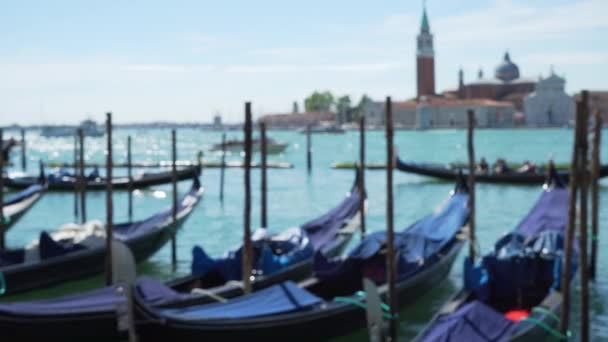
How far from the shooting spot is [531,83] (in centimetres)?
7800

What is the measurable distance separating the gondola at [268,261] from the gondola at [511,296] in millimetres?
1338

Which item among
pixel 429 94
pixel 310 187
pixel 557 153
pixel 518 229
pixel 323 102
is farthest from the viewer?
pixel 323 102

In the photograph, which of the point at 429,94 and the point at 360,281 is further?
the point at 429,94

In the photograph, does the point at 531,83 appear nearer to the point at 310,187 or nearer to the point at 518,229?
the point at 310,187

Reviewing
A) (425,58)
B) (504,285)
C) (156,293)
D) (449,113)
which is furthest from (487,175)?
(425,58)

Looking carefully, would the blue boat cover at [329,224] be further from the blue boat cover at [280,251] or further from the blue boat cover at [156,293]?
the blue boat cover at [156,293]

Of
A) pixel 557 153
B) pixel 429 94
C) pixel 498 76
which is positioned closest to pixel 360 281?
pixel 557 153

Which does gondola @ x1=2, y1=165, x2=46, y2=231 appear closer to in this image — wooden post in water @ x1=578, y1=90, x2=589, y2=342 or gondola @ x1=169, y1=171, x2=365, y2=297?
gondola @ x1=169, y1=171, x2=365, y2=297

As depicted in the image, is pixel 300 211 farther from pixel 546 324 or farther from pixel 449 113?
pixel 449 113

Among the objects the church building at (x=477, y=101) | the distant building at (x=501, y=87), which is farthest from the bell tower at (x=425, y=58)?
the distant building at (x=501, y=87)

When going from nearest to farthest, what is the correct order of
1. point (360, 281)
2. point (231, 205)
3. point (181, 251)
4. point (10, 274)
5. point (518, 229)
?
point (360, 281) < point (10, 274) < point (518, 229) < point (181, 251) < point (231, 205)

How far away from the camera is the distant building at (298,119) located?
305 ft

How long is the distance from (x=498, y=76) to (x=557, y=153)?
1580 inches

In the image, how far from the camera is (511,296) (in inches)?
268
